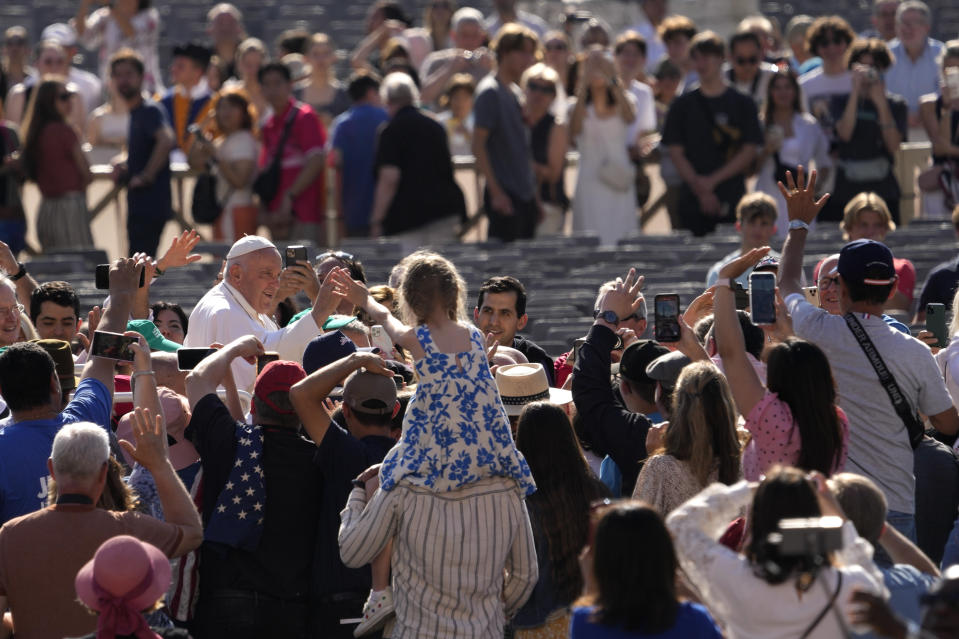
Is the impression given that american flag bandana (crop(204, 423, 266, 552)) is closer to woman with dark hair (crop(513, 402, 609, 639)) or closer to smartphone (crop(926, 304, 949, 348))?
woman with dark hair (crop(513, 402, 609, 639))

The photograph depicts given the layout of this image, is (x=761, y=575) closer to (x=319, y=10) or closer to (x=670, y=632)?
(x=670, y=632)

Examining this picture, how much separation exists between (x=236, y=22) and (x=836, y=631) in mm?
14339

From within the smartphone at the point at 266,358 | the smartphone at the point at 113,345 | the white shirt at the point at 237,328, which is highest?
the smartphone at the point at 113,345

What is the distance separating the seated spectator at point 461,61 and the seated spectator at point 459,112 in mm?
179

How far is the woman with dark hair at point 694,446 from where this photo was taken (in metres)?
6.98

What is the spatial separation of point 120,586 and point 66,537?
2.20 feet

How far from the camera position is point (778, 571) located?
18.2ft

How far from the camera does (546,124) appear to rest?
15.5 metres

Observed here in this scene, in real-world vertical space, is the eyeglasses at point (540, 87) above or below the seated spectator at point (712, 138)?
above

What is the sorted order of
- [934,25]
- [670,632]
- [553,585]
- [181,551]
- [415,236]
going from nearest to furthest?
[670,632] → [181,551] → [553,585] → [415,236] → [934,25]

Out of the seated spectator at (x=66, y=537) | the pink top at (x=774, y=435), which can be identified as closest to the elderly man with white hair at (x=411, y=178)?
the pink top at (x=774, y=435)

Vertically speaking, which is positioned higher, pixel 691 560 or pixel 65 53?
pixel 65 53

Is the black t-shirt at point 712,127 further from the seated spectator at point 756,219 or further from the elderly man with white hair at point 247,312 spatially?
the elderly man with white hair at point 247,312

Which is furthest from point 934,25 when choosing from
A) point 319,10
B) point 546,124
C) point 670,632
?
point 670,632
